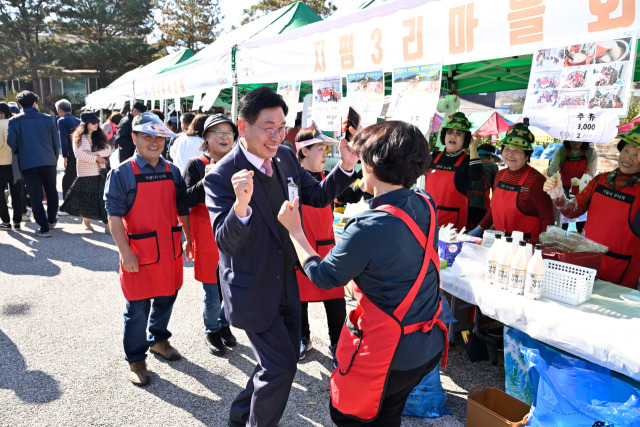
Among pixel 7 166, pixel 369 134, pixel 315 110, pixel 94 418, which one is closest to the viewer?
pixel 369 134

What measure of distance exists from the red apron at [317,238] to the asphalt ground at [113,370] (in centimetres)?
61

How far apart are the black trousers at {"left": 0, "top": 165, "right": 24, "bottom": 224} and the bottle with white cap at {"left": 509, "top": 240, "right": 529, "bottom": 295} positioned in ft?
23.7

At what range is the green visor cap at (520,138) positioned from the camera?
3.61 metres

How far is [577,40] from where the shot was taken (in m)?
2.28

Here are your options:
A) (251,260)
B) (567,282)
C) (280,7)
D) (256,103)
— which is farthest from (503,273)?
(280,7)

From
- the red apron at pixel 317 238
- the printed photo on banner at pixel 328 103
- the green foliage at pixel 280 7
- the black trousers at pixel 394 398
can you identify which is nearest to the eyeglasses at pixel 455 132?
the printed photo on banner at pixel 328 103

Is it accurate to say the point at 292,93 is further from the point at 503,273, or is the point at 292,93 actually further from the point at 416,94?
the point at 503,273

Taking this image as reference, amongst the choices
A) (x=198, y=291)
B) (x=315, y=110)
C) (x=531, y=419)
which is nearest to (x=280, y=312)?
(x=531, y=419)

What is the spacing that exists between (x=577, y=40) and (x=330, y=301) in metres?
2.24

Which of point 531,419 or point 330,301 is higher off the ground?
point 330,301

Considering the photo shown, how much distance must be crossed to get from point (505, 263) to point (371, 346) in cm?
132

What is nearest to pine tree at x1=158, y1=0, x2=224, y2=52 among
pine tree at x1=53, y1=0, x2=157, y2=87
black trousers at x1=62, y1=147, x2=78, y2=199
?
pine tree at x1=53, y1=0, x2=157, y2=87

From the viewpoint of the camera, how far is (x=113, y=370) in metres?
3.29

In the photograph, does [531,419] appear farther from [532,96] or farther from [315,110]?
[315,110]
